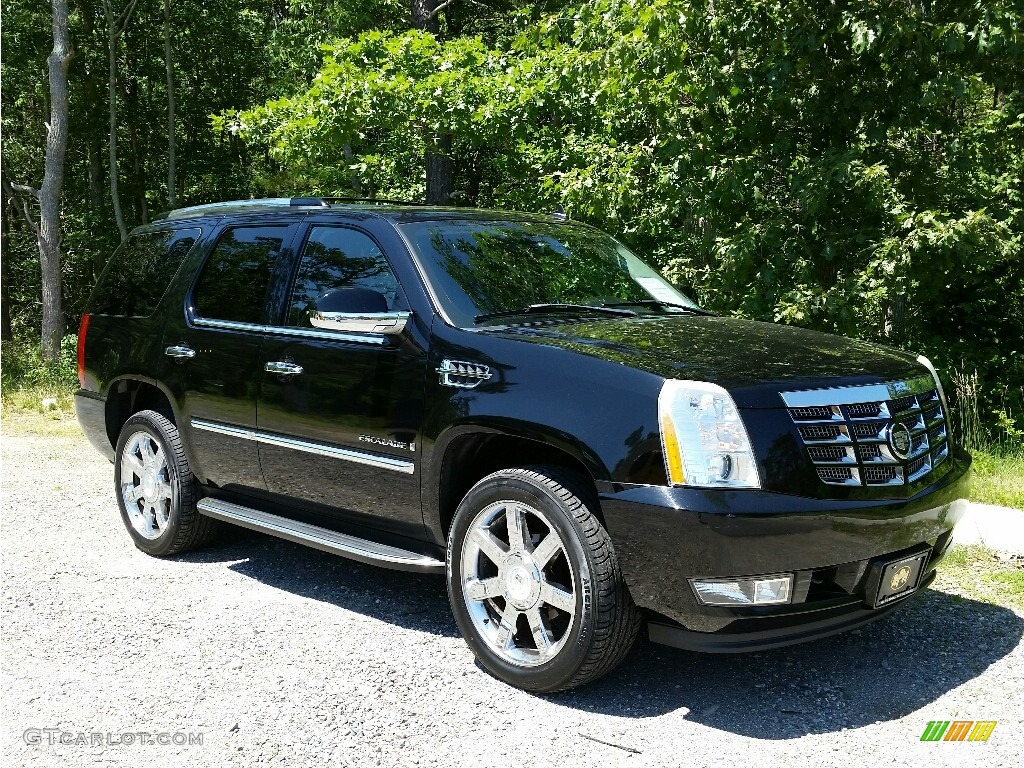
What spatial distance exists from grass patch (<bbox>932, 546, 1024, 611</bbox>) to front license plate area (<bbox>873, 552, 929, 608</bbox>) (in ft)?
4.21

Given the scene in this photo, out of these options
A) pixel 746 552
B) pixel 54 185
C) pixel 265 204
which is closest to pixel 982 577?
pixel 746 552

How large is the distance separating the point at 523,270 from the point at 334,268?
38.6 inches

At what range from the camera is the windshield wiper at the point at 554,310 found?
4.55 meters

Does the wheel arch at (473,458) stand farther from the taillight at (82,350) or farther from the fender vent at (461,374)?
the taillight at (82,350)

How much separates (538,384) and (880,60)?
6278 millimetres

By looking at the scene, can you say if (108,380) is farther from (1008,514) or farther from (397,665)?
(1008,514)

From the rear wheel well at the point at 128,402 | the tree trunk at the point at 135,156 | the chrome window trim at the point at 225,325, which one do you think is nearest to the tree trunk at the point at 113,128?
the tree trunk at the point at 135,156

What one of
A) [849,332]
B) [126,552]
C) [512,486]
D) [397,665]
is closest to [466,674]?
[397,665]

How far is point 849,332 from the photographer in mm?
8758

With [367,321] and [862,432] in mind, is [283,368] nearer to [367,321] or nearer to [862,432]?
[367,321]

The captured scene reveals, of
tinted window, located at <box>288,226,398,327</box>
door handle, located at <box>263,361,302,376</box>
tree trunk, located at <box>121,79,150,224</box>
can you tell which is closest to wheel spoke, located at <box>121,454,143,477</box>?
door handle, located at <box>263,361,302,376</box>

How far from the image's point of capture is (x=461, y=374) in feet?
14.0

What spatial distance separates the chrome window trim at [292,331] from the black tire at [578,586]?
3.39 feet

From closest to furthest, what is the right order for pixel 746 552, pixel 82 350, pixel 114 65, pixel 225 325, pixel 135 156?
pixel 746 552 < pixel 225 325 < pixel 82 350 < pixel 114 65 < pixel 135 156
